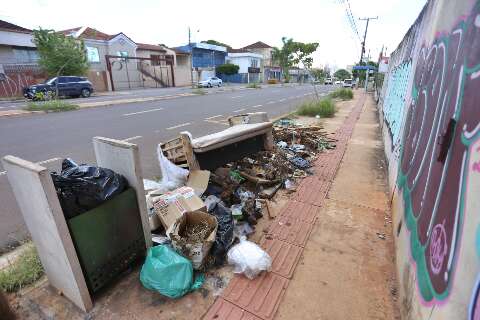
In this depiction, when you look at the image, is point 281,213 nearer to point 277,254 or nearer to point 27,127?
point 277,254

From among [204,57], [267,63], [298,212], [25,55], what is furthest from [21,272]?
[267,63]

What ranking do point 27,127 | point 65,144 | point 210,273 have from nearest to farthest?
1. point 210,273
2. point 65,144
3. point 27,127

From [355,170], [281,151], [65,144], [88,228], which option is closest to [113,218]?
[88,228]

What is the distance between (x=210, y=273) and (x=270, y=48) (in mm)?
69281

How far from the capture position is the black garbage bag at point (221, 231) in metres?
2.71

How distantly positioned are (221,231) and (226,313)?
81cm

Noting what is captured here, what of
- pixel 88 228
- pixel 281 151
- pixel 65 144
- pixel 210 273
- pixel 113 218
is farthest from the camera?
pixel 65 144

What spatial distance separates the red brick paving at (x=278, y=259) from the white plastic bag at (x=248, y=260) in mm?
66

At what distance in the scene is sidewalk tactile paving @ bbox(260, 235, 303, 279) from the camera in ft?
8.72

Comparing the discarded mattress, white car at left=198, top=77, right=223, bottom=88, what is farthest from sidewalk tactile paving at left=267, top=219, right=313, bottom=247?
white car at left=198, top=77, right=223, bottom=88

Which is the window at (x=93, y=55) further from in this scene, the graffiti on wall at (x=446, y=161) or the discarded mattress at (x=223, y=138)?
the graffiti on wall at (x=446, y=161)

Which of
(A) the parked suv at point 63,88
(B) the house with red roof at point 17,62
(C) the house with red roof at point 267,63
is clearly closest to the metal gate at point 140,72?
(B) the house with red roof at point 17,62

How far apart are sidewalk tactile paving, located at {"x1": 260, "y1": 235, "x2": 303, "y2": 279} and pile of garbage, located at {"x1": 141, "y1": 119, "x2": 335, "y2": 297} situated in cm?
16

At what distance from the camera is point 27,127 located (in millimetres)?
9047
